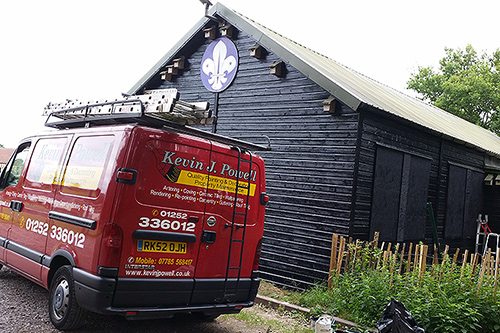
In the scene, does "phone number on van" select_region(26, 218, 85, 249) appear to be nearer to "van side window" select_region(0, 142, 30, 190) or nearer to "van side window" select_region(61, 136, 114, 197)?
"van side window" select_region(61, 136, 114, 197)

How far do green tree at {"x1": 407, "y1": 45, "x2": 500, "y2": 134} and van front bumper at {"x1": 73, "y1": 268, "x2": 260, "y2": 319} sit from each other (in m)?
33.9

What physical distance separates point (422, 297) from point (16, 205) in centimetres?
606

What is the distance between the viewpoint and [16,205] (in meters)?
6.45

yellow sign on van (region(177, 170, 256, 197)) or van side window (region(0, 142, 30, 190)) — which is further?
van side window (region(0, 142, 30, 190))

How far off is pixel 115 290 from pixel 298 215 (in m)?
5.39

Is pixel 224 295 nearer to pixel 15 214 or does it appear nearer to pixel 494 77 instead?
pixel 15 214

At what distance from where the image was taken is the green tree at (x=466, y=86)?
3397 cm

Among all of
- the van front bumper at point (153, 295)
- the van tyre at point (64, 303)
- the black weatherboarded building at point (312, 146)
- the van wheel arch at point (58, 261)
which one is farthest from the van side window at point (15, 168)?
the black weatherboarded building at point (312, 146)

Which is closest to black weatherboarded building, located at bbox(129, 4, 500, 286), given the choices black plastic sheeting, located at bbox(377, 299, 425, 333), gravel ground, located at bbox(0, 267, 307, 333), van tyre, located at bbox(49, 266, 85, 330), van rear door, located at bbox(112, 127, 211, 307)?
gravel ground, located at bbox(0, 267, 307, 333)

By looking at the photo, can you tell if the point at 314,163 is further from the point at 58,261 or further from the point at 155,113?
the point at 58,261

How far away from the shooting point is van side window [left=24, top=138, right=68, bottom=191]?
5.73 metres

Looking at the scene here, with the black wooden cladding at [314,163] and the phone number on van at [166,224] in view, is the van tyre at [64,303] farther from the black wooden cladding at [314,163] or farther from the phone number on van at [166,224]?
the black wooden cladding at [314,163]

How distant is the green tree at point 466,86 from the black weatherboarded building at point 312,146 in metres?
24.9

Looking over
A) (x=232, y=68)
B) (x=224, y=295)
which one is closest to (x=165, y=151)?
(x=224, y=295)
